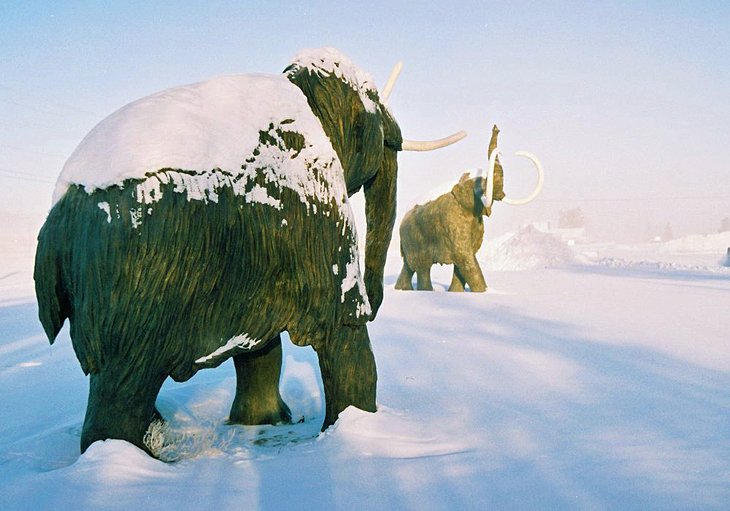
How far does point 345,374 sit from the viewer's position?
7.69 ft

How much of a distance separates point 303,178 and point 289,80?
53 cm

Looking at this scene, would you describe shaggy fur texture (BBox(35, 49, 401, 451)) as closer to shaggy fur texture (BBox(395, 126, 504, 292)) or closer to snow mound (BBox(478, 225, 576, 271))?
shaggy fur texture (BBox(395, 126, 504, 292))

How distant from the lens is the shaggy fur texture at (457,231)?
8359 millimetres

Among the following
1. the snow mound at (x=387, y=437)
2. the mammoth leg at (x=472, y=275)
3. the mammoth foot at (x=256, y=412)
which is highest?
the mammoth leg at (x=472, y=275)

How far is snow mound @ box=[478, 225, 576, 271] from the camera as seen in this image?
16000 millimetres

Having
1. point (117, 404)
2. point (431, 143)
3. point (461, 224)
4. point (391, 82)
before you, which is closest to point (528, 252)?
point (461, 224)

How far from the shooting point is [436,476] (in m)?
1.68

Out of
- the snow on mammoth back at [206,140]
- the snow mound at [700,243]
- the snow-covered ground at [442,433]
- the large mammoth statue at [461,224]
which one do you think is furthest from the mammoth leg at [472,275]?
the snow mound at [700,243]

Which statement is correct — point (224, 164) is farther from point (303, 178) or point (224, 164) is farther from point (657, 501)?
point (657, 501)

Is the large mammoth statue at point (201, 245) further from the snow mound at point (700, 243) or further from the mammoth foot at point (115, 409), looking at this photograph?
the snow mound at point (700, 243)

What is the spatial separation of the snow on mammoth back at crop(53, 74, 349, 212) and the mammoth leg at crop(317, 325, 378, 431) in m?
0.56

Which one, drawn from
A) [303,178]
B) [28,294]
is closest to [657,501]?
[303,178]

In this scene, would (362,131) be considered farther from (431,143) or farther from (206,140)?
(206,140)

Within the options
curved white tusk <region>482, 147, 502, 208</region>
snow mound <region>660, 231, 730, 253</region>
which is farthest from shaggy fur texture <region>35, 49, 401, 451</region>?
snow mound <region>660, 231, 730, 253</region>
